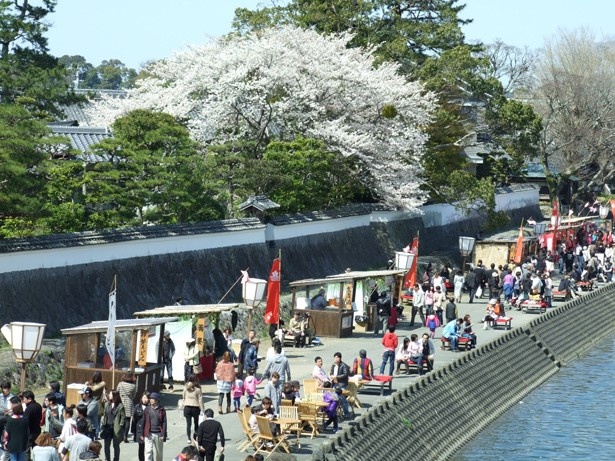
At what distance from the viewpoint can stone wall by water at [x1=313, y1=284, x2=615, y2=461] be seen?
25.6 metres

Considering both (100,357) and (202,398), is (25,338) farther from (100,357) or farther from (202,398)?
(202,398)

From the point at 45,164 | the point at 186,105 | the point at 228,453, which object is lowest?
the point at 228,453

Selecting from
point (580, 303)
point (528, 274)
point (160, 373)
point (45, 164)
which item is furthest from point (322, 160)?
point (160, 373)

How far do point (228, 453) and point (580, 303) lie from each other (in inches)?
1225

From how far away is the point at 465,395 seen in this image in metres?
33.0

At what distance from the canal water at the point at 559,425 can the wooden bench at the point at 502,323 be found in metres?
2.39

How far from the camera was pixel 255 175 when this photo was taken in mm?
44062

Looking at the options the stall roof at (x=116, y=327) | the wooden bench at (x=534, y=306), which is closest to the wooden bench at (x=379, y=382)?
the stall roof at (x=116, y=327)

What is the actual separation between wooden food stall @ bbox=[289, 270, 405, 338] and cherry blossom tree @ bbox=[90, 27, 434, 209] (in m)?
10.4

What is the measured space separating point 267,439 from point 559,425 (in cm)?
1307

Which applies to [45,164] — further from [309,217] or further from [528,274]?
[528,274]

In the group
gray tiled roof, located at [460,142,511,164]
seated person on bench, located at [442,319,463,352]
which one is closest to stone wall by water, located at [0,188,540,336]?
seated person on bench, located at [442,319,463,352]

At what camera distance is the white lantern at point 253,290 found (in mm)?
31402

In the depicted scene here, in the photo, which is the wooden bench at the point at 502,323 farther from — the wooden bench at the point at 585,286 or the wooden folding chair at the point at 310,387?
the wooden folding chair at the point at 310,387
